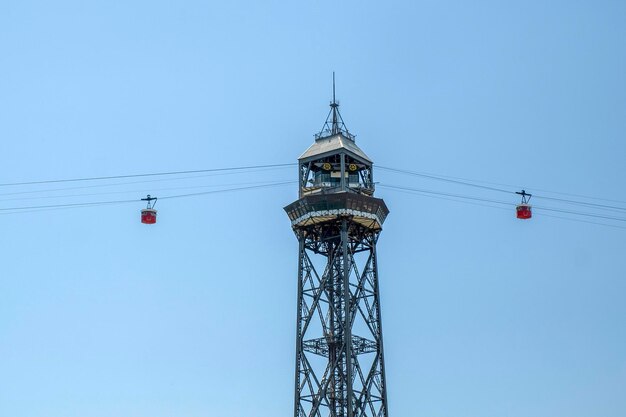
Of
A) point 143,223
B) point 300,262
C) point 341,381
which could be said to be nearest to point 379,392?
point 341,381

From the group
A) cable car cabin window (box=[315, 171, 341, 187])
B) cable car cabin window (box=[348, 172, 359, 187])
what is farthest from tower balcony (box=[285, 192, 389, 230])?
cable car cabin window (box=[315, 171, 341, 187])

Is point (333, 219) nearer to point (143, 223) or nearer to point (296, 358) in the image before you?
point (296, 358)

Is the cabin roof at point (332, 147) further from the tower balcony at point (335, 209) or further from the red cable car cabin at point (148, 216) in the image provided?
the red cable car cabin at point (148, 216)

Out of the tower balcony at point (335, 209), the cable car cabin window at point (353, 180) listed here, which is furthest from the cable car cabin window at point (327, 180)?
the tower balcony at point (335, 209)

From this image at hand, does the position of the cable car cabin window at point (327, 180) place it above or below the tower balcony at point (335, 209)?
above

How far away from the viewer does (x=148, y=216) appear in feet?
273

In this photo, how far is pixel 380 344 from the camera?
105688 mm

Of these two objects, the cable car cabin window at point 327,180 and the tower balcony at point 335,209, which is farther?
the cable car cabin window at point 327,180

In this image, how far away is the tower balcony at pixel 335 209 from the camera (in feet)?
346

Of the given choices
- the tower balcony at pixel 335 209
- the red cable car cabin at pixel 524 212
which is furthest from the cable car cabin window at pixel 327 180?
the red cable car cabin at pixel 524 212

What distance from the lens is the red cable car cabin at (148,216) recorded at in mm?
82781

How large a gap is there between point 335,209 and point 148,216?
26.6 m

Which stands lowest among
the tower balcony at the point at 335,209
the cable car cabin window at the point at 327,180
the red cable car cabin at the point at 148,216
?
the red cable car cabin at the point at 148,216

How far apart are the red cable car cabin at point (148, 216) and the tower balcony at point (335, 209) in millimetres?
25345
